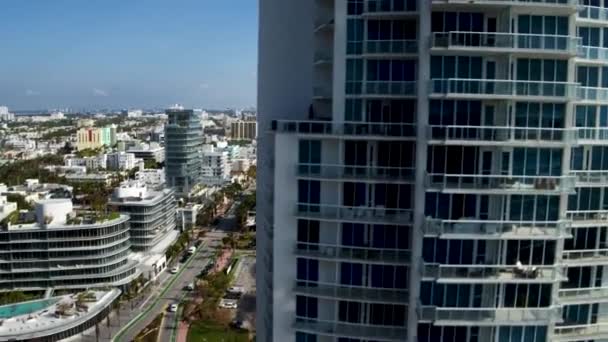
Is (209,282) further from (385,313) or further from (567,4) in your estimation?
(567,4)

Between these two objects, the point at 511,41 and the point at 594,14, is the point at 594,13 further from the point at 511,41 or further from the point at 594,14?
the point at 511,41

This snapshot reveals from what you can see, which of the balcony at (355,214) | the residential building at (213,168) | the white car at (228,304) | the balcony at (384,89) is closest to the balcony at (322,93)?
the balcony at (384,89)

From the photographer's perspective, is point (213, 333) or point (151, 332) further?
point (151, 332)

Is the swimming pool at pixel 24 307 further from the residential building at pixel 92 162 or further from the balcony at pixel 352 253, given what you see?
the residential building at pixel 92 162

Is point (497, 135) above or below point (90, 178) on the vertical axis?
above

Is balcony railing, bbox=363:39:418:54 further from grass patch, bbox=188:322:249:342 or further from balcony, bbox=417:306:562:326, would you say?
grass patch, bbox=188:322:249:342

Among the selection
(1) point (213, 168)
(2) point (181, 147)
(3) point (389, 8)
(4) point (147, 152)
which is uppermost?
(3) point (389, 8)

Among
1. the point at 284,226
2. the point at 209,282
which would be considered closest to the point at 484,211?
the point at 284,226

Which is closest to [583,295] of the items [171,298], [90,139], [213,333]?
[213,333]

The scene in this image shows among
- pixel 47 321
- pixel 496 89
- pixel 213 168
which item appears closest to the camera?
pixel 496 89
